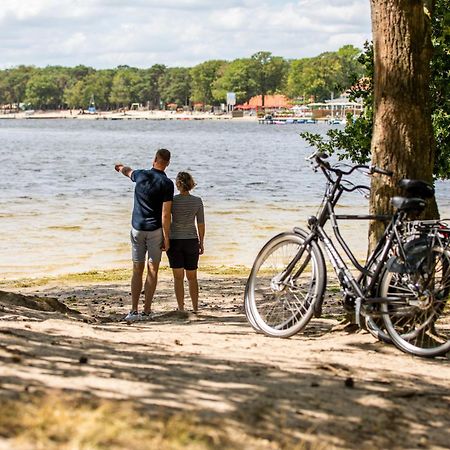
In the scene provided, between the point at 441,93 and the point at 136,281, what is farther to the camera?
the point at 441,93

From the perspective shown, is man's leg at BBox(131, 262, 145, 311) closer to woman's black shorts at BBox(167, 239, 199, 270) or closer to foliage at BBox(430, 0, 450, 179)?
woman's black shorts at BBox(167, 239, 199, 270)

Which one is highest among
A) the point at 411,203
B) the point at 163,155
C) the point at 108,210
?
the point at 163,155

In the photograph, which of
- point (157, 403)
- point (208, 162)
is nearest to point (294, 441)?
point (157, 403)

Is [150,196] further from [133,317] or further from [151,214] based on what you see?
[133,317]

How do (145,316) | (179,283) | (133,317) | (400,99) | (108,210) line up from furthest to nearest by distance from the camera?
(108,210)
(179,283)
(145,316)
(133,317)
(400,99)

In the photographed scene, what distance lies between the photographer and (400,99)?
26.3 ft

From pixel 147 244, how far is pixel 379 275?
421cm

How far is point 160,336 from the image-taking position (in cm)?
799

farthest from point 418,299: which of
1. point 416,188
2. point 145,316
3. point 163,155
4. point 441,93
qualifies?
point 441,93

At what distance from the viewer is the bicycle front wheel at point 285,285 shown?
7.68 m

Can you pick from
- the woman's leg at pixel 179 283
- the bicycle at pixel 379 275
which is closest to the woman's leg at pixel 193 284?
the woman's leg at pixel 179 283

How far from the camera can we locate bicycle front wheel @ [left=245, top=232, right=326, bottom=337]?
7676mm

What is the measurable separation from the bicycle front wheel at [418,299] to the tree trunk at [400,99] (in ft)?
3.10

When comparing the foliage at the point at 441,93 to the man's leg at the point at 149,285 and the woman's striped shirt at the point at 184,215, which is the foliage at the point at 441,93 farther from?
the man's leg at the point at 149,285
